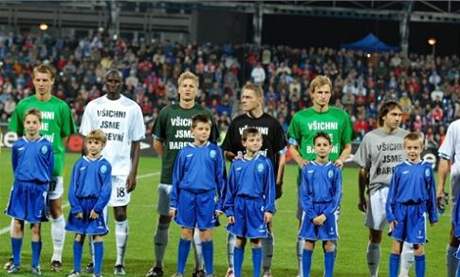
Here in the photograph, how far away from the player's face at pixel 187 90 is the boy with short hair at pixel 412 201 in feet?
7.28

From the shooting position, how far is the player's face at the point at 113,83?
39.5ft

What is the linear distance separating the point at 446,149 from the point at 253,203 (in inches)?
76.6

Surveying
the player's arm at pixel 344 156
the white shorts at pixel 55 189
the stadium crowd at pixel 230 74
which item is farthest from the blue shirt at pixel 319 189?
the stadium crowd at pixel 230 74

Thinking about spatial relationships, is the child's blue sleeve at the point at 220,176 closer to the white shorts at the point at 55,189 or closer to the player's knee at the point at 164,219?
the player's knee at the point at 164,219

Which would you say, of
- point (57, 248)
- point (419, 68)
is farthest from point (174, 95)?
point (57, 248)

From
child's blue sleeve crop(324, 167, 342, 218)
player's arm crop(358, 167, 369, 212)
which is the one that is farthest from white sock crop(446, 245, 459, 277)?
child's blue sleeve crop(324, 167, 342, 218)

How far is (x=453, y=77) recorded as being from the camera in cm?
4422

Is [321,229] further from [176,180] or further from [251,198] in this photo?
[176,180]

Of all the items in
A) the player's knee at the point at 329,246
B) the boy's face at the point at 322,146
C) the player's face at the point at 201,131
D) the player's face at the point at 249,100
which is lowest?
the player's knee at the point at 329,246

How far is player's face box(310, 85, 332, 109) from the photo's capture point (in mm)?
11711

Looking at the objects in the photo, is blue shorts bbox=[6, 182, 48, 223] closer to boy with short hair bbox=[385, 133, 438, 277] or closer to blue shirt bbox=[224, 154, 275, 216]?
blue shirt bbox=[224, 154, 275, 216]

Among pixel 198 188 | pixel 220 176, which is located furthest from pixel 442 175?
pixel 198 188

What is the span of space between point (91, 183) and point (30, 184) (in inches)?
27.9

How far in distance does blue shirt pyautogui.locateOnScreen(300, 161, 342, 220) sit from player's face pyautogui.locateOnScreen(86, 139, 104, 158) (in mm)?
2029
